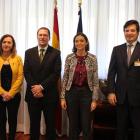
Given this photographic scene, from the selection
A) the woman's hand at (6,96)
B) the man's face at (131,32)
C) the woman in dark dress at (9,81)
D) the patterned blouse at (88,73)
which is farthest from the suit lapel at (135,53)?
the woman's hand at (6,96)

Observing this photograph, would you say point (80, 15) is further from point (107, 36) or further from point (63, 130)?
point (63, 130)

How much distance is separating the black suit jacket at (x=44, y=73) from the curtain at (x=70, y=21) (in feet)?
2.57

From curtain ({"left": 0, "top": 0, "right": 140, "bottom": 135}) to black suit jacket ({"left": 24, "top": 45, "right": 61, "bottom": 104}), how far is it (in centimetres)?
78

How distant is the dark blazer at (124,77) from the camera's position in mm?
1809

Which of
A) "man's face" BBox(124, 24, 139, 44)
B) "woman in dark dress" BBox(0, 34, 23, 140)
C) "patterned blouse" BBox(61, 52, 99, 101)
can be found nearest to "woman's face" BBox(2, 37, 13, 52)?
"woman in dark dress" BBox(0, 34, 23, 140)

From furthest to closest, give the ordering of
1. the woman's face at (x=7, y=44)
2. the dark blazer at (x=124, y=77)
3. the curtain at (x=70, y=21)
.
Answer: the curtain at (x=70, y=21) < the woman's face at (x=7, y=44) < the dark blazer at (x=124, y=77)

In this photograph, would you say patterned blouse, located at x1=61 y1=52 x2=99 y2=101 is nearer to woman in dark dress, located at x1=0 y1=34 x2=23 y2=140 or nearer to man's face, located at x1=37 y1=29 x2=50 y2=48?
man's face, located at x1=37 y1=29 x2=50 y2=48

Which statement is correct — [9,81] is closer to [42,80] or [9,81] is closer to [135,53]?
[42,80]

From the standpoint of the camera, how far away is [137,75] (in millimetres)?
1806

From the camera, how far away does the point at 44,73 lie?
1.98 m

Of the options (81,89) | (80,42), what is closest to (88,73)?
(81,89)

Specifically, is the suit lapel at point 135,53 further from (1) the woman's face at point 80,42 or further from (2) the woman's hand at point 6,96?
(2) the woman's hand at point 6,96

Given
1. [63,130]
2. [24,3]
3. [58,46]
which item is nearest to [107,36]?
[58,46]

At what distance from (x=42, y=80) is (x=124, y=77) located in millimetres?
991
